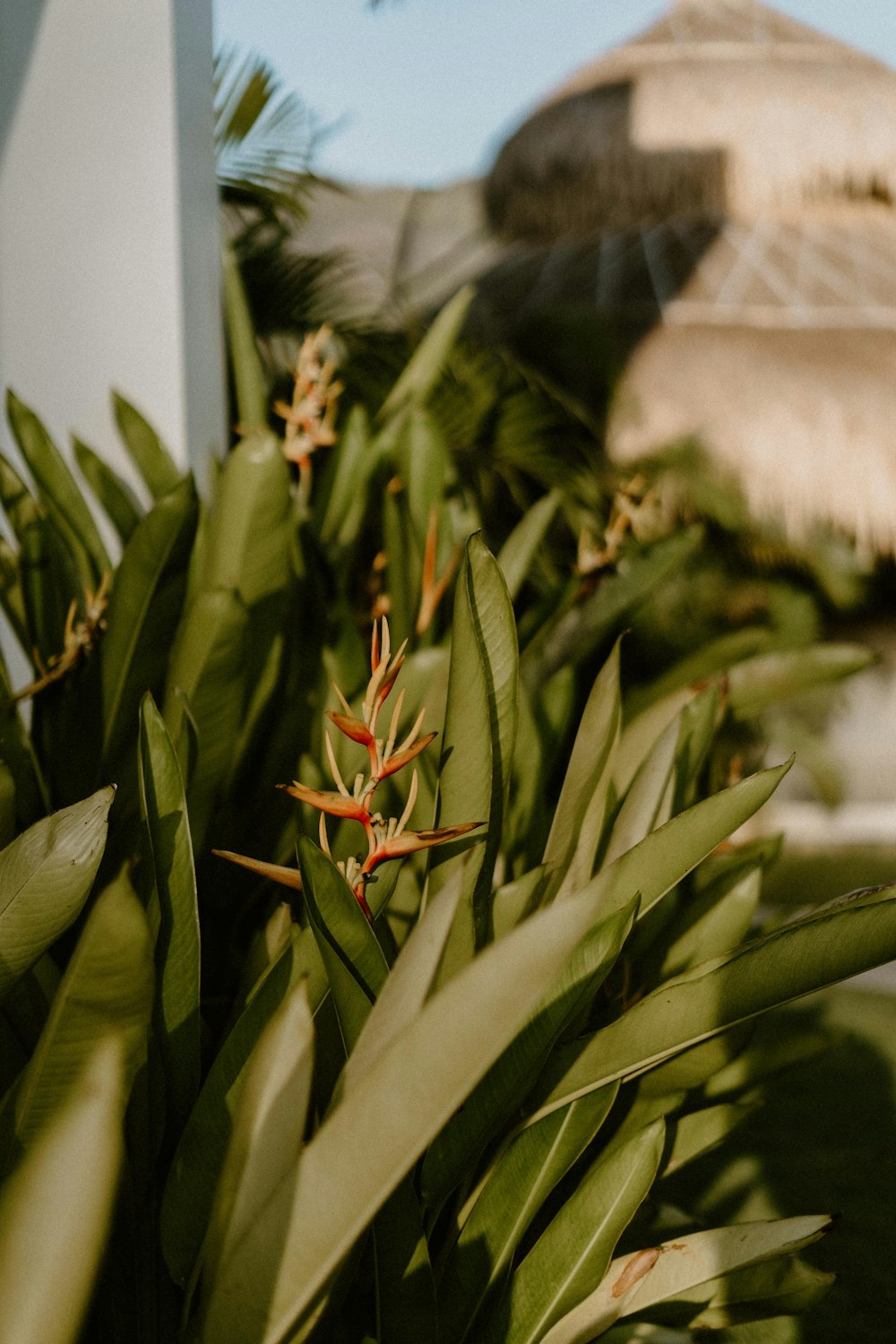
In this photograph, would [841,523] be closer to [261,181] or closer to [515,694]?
[261,181]

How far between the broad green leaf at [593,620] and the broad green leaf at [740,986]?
52 centimetres

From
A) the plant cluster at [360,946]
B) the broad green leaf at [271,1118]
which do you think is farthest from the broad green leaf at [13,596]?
the broad green leaf at [271,1118]

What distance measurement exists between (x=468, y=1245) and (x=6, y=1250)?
0.37 metres

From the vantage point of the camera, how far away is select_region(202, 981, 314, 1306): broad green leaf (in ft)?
1.42

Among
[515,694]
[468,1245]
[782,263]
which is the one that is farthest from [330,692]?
[782,263]

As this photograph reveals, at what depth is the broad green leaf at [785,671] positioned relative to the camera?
1.14m

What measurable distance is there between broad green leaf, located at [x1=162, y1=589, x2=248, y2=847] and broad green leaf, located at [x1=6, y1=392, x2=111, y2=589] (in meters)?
0.27

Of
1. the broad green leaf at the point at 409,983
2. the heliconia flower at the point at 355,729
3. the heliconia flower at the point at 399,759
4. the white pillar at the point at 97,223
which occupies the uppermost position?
the white pillar at the point at 97,223

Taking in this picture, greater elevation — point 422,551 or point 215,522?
point 215,522

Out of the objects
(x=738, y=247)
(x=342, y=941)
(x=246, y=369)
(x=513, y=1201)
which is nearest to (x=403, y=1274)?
(x=513, y=1201)

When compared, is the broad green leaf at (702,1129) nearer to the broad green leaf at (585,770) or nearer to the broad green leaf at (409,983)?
the broad green leaf at (585,770)

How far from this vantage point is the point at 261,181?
257 centimetres

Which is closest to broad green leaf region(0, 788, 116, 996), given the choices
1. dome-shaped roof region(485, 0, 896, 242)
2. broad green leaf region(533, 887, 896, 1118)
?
broad green leaf region(533, 887, 896, 1118)

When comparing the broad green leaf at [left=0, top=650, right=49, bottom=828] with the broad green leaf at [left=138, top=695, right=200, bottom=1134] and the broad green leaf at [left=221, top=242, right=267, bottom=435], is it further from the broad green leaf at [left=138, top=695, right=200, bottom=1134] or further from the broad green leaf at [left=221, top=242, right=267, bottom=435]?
the broad green leaf at [left=221, top=242, right=267, bottom=435]
